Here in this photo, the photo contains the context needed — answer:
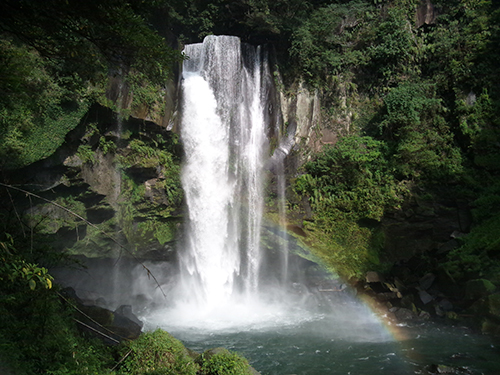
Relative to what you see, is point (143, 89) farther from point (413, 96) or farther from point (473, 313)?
point (473, 313)

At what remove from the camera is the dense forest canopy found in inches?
436

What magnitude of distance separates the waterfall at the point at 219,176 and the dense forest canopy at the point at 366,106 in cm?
108

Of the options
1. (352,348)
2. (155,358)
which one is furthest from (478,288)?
(155,358)

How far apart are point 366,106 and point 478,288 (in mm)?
8484

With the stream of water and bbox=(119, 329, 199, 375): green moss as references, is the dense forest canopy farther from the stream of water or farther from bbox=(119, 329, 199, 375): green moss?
bbox=(119, 329, 199, 375): green moss

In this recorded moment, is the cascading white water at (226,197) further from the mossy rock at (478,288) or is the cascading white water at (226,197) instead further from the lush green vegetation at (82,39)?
the lush green vegetation at (82,39)

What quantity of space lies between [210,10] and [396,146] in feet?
34.4

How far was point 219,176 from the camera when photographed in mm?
14805

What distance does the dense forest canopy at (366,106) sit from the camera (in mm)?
11086

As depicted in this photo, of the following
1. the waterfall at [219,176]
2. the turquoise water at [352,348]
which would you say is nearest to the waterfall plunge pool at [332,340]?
the turquoise water at [352,348]

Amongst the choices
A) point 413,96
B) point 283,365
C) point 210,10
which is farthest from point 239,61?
point 283,365

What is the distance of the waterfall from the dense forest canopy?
108 cm

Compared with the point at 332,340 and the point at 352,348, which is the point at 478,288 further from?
the point at 332,340

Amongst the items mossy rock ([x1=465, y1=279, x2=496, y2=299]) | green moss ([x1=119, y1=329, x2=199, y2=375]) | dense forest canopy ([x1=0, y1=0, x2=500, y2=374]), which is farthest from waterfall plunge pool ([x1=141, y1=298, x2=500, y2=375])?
green moss ([x1=119, y1=329, x2=199, y2=375])
